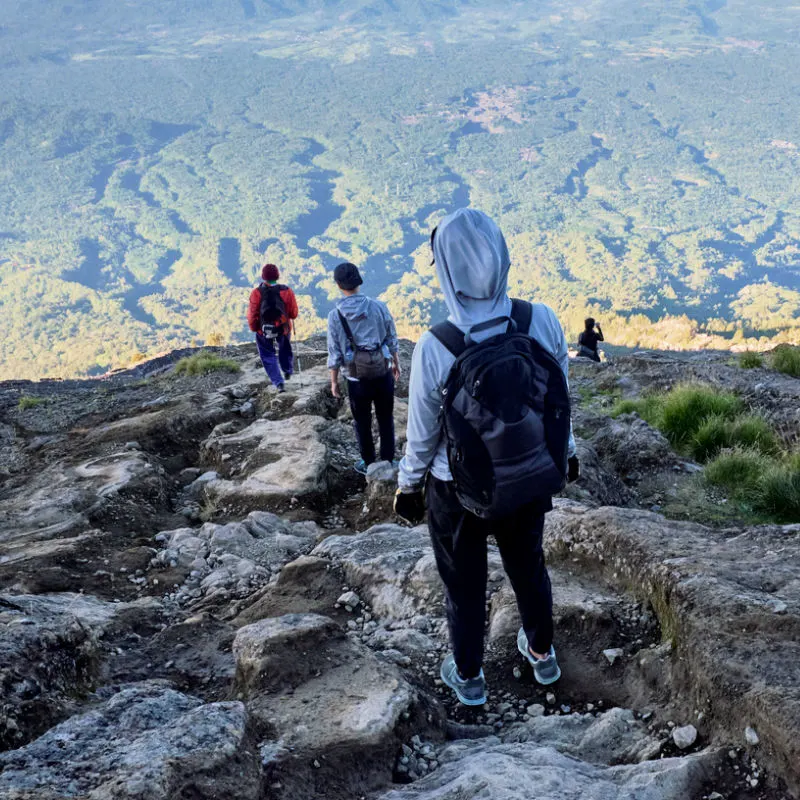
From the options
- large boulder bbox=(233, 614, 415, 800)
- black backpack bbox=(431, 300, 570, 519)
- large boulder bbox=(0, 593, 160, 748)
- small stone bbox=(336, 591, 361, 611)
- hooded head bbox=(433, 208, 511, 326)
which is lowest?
small stone bbox=(336, 591, 361, 611)

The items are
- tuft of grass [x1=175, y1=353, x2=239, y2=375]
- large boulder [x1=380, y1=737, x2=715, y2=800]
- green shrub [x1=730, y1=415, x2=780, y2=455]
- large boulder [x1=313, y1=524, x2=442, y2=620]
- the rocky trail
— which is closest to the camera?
large boulder [x1=380, y1=737, x2=715, y2=800]

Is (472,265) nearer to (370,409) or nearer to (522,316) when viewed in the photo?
(522,316)

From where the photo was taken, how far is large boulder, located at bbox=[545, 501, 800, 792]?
9.68 feet

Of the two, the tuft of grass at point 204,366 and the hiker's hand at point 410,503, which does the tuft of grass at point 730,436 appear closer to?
the hiker's hand at point 410,503

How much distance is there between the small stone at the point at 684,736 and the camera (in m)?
3.09

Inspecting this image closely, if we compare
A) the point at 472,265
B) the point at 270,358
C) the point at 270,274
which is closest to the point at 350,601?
the point at 472,265

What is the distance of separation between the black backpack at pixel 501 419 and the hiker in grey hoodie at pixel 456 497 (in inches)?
3.6

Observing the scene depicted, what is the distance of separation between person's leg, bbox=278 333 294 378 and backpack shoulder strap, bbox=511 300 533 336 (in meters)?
9.84

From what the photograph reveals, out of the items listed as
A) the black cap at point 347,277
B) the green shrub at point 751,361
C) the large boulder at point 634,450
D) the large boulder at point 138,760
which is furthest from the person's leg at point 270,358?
the green shrub at point 751,361

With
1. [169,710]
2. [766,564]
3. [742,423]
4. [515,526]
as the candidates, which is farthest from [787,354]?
[169,710]

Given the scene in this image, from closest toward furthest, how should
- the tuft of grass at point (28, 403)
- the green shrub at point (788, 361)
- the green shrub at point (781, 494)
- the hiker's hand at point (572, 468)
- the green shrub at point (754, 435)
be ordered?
the hiker's hand at point (572, 468) < the green shrub at point (781, 494) < the green shrub at point (754, 435) < the green shrub at point (788, 361) < the tuft of grass at point (28, 403)

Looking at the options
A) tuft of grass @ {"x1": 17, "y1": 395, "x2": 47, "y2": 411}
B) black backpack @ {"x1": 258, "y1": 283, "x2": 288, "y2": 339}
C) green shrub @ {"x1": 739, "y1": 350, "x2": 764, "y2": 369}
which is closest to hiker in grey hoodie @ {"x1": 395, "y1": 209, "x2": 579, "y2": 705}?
black backpack @ {"x1": 258, "y1": 283, "x2": 288, "y2": 339}

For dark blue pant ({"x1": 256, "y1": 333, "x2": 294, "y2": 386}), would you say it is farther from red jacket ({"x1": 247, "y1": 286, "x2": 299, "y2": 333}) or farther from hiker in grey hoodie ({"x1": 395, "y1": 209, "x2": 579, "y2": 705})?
hiker in grey hoodie ({"x1": 395, "y1": 209, "x2": 579, "y2": 705})

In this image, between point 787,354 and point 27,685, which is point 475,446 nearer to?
point 27,685
